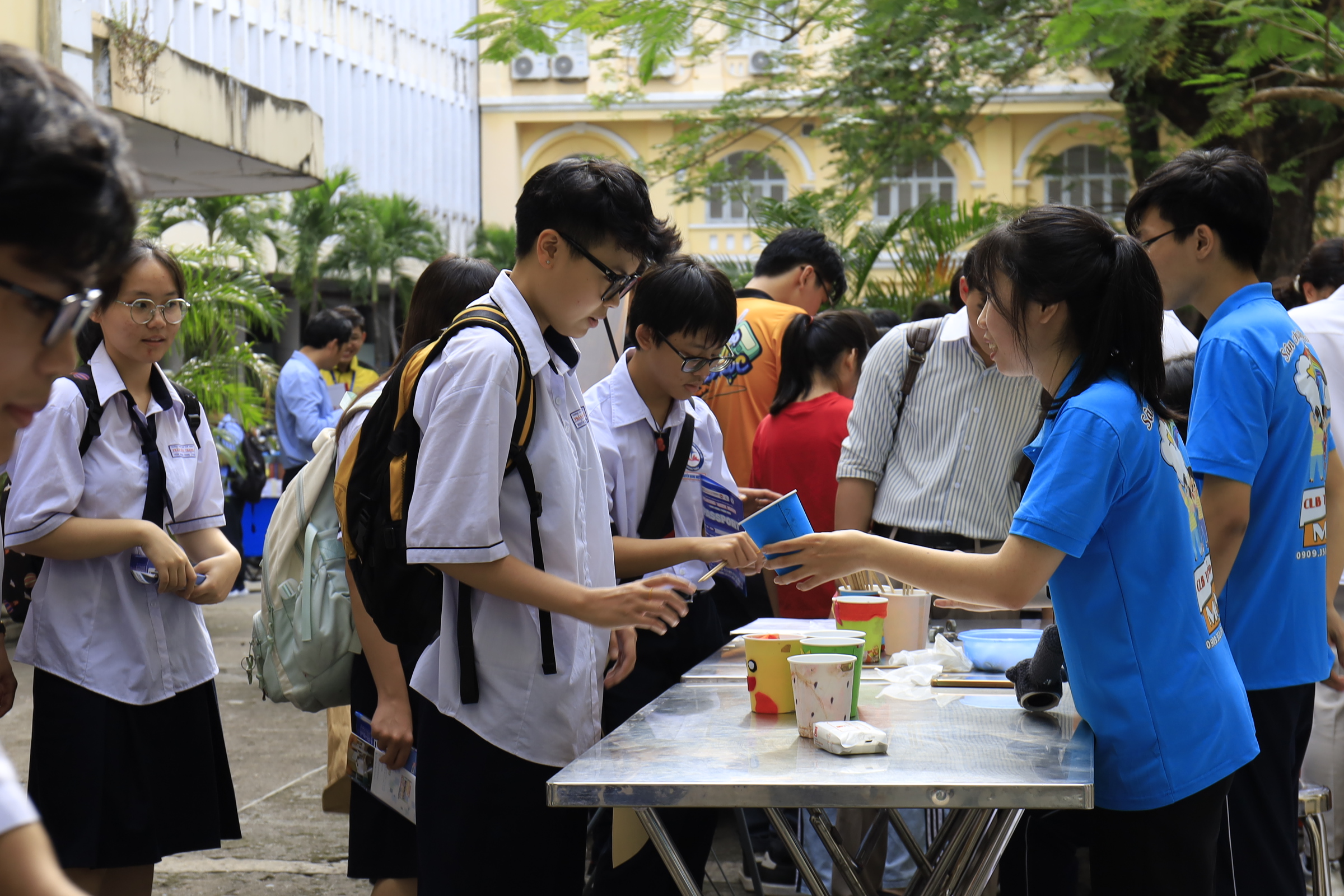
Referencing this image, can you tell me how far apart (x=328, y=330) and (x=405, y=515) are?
6.95 meters

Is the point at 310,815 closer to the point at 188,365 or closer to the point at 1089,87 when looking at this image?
the point at 188,365

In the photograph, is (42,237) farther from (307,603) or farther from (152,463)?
(152,463)

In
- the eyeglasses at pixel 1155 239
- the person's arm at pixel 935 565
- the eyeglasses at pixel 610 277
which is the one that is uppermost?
the eyeglasses at pixel 1155 239

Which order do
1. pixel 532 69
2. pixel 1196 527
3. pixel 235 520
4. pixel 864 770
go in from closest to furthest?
pixel 864 770 < pixel 1196 527 < pixel 235 520 < pixel 532 69

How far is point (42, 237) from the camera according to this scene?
3.14 feet

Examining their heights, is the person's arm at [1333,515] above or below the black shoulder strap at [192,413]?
below

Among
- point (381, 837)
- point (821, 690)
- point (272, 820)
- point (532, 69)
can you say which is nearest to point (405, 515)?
point (821, 690)

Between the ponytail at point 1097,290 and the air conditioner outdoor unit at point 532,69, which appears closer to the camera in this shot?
the ponytail at point 1097,290

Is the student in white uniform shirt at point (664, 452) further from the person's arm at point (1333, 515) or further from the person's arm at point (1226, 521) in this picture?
the person's arm at point (1333, 515)

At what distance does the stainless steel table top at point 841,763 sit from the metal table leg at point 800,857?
138 mm

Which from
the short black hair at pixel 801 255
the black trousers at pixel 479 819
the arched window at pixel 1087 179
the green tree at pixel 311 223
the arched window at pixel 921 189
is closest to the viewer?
the black trousers at pixel 479 819

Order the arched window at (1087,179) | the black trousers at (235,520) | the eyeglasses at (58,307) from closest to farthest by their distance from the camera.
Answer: the eyeglasses at (58,307), the black trousers at (235,520), the arched window at (1087,179)

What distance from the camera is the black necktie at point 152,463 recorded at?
9.24 feet

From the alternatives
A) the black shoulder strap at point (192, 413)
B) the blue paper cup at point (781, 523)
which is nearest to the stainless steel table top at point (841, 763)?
the blue paper cup at point (781, 523)
